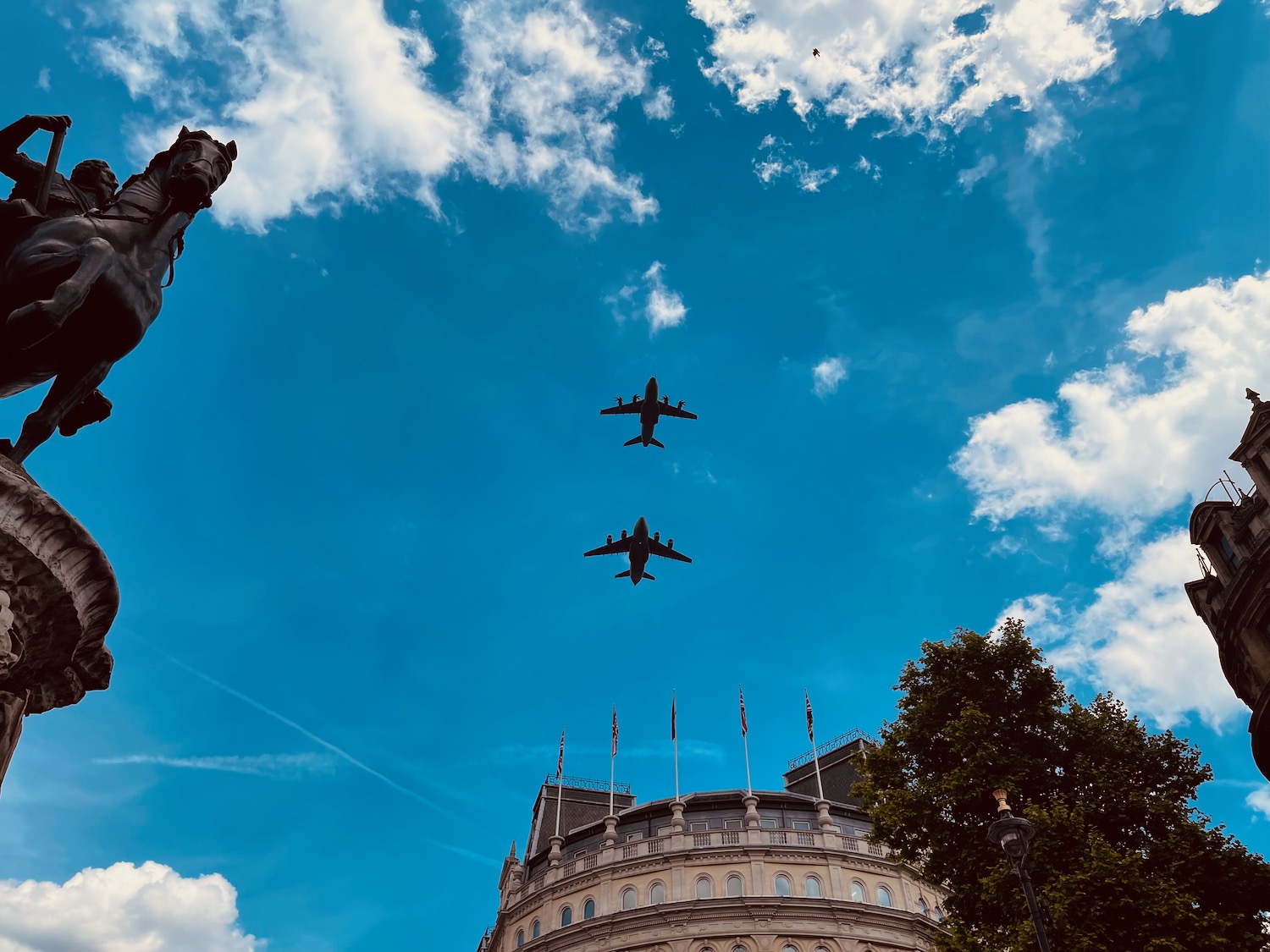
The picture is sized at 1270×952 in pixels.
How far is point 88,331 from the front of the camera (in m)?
9.38

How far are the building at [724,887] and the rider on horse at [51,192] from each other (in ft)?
122

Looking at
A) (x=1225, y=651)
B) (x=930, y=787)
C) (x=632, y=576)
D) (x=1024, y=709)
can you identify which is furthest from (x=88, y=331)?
(x=632, y=576)

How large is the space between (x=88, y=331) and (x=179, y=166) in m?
2.31

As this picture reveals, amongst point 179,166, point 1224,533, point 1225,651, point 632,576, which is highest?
point 632,576

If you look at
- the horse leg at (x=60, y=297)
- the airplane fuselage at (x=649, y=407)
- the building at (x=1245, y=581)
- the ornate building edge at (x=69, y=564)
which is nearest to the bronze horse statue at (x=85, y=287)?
the horse leg at (x=60, y=297)

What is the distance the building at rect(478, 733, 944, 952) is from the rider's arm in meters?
38.7

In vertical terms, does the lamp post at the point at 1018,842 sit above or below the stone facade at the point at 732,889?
below

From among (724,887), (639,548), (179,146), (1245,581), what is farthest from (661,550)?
(179,146)

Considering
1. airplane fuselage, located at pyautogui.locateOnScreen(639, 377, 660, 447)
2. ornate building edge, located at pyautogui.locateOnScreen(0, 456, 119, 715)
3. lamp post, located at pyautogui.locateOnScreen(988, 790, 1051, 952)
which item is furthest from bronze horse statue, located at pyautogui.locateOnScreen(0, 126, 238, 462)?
airplane fuselage, located at pyautogui.locateOnScreen(639, 377, 660, 447)

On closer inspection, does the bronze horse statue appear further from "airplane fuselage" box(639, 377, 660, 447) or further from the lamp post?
"airplane fuselage" box(639, 377, 660, 447)

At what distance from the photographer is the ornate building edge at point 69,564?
765 cm

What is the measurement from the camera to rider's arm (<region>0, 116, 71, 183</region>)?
962cm

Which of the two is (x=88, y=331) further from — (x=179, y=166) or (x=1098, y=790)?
(x=1098, y=790)

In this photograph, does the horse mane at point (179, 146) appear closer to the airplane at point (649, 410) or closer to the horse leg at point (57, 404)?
the horse leg at point (57, 404)
